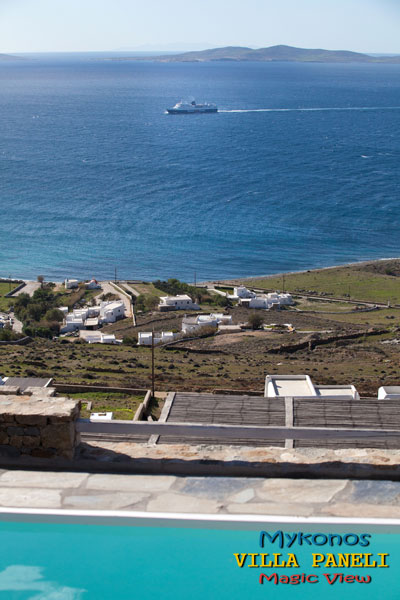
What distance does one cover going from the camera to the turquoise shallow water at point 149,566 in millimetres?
3305

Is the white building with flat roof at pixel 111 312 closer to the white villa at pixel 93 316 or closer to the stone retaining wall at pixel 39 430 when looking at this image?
the white villa at pixel 93 316

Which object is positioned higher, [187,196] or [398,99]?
[398,99]

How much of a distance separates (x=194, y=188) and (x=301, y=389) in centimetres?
5534

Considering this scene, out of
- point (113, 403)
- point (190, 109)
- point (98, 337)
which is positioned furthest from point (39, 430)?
point (190, 109)

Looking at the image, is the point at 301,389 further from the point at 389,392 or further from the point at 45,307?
the point at 45,307

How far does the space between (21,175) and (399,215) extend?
39.5 m

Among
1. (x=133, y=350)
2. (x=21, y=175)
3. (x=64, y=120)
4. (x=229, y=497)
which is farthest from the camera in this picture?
(x=64, y=120)

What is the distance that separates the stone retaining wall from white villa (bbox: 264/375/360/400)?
372 inches

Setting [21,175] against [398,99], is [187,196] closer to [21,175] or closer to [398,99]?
[21,175]

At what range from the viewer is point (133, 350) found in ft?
92.4

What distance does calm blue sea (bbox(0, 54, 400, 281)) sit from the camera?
51.1m

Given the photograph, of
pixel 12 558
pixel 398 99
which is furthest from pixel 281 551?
pixel 398 99

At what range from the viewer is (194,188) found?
67875 millimetres

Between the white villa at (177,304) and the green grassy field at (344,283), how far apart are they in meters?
7.41
